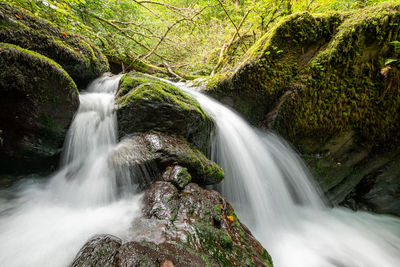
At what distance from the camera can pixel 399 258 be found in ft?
8.30

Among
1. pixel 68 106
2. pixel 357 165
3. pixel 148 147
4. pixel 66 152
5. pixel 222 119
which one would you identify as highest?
pixel 68 106

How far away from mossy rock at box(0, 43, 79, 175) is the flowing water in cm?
24

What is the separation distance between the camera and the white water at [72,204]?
119cm

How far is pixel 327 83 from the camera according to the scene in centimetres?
315

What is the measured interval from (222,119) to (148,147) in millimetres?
1813

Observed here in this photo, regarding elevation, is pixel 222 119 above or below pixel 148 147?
above

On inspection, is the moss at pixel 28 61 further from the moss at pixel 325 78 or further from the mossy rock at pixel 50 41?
the moss at pixel 325 78

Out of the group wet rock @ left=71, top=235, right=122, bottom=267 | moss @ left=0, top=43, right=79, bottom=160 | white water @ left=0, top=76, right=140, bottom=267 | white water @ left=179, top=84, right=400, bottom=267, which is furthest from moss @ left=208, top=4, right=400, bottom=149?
wet rock @ left=71, top=235, right=122, bottom=267

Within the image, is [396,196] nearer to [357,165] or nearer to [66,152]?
[357,165]

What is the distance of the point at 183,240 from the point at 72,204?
1507mm

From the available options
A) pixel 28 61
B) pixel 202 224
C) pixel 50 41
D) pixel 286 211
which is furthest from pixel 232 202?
pixel 50 41

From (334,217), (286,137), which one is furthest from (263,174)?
(334,217)

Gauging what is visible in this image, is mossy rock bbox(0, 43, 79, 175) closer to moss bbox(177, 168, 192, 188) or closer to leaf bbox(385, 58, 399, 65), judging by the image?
moss bbox(177, 168, 192, 188)

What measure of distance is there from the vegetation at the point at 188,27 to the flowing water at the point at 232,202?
2372 mm
